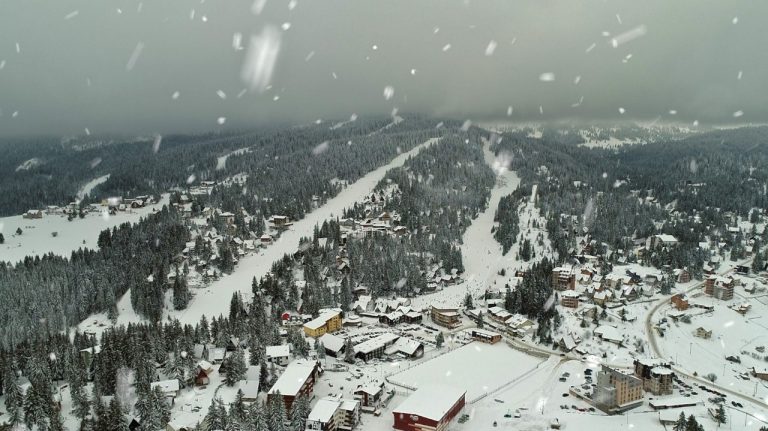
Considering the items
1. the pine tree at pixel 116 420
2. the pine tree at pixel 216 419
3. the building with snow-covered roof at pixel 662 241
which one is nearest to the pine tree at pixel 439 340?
the pine tree at pixel 216 419

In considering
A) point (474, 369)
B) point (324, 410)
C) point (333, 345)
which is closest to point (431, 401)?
point (324, 410)

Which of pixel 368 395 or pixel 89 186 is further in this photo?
pixel 89 186

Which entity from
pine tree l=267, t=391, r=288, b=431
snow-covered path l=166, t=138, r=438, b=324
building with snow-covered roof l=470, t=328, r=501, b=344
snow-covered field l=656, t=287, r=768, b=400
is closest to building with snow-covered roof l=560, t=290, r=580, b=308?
snow-covered field l=656, t=287, r=768, b=400

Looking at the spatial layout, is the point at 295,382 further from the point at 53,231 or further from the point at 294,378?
the point at 53,231

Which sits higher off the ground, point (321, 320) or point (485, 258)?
point (485, 258)

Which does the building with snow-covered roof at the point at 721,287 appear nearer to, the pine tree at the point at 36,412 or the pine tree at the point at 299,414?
the pine tree at the point at 299,414

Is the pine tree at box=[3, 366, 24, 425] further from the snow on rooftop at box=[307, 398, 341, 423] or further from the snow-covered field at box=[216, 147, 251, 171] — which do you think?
the snow-covered field at box=[216, 147, 251, 171]
